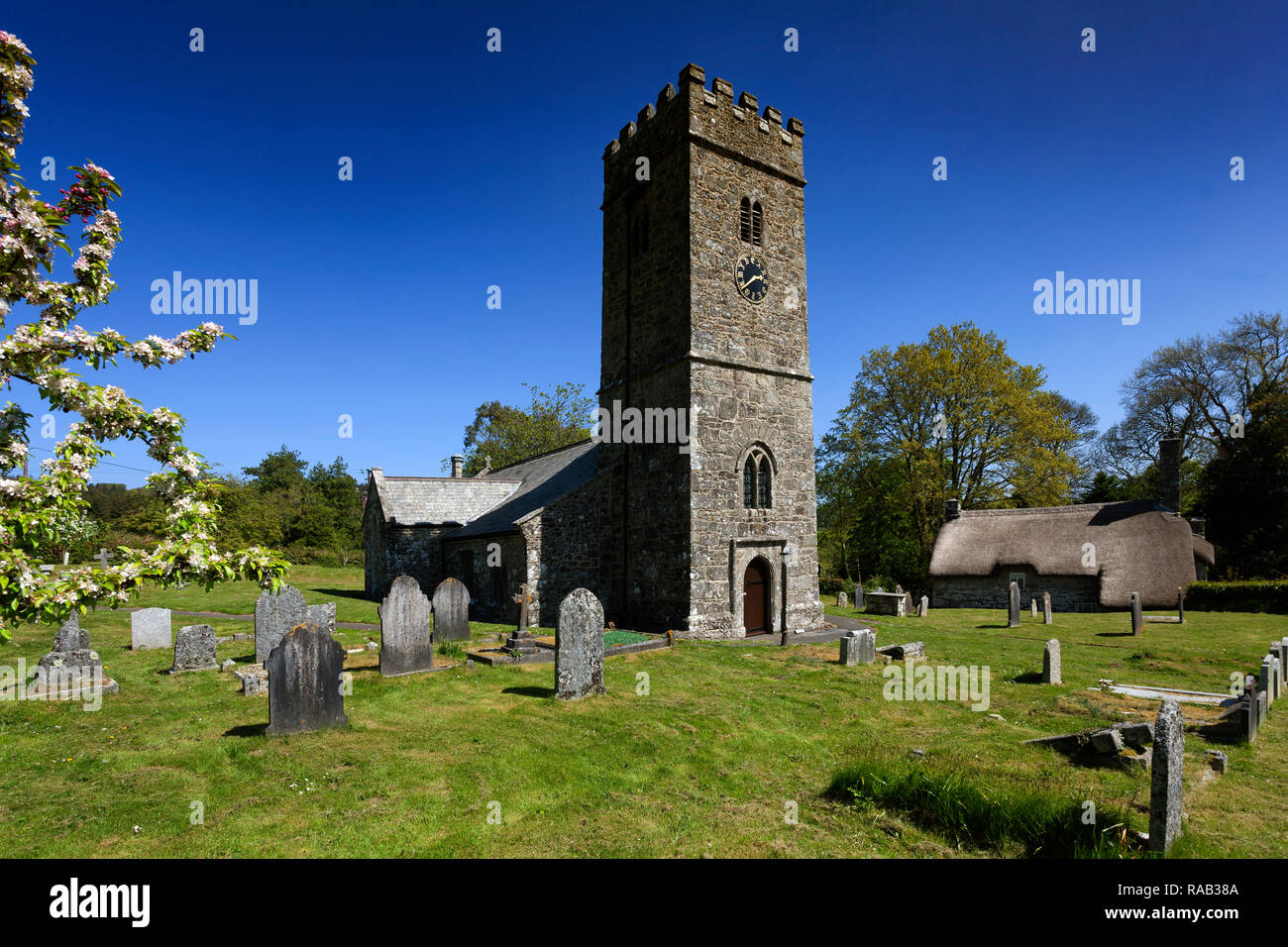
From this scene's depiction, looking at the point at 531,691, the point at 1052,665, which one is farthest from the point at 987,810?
the point at 1052,665

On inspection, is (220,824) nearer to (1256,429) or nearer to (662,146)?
(662,146)

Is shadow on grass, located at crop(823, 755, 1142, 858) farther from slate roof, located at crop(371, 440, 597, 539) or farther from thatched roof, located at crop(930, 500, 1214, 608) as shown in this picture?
thatched roof, located at crop(930, 500, 1214, 608)

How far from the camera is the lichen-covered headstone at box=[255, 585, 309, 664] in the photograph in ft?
40.9

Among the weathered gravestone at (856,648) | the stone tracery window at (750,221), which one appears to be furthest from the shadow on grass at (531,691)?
the stone tracery window at (750,221)

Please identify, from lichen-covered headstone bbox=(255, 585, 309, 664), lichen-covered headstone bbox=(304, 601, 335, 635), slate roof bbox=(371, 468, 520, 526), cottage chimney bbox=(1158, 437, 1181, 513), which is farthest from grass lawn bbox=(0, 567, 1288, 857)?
cottage chimney bbox=(1158, 437, 1181, 513)

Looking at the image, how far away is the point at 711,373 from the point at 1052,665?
1012cm

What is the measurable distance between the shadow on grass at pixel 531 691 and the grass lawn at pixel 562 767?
0.06 m

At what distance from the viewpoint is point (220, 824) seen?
532 cm

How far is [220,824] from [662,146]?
18.4 meters

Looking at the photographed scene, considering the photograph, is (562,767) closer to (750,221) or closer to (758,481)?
(758,481)

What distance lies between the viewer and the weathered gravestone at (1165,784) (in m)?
4.80

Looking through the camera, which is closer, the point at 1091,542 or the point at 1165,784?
the point at 1165,784

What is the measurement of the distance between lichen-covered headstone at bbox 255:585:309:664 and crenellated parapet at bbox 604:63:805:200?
1524 centimetres

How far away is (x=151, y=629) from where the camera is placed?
44.4ft
